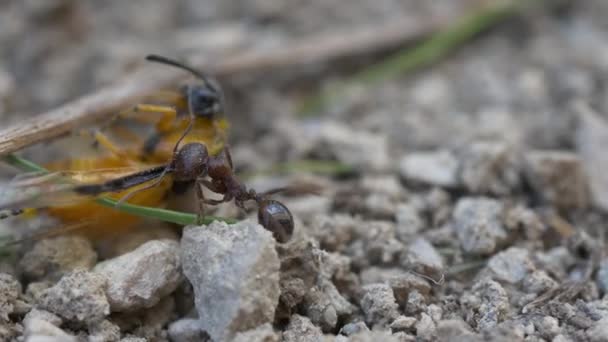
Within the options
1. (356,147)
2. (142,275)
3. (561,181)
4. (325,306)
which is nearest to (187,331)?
(142,275)

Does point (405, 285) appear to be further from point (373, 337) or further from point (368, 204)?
point (368, 204)

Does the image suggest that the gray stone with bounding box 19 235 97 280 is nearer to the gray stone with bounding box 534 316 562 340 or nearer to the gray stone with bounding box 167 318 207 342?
the gray stone with bounding box 167 318 207 342

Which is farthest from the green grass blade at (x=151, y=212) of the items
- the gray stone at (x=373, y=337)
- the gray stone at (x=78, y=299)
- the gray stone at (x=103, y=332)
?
the gray stone at (x=373, y=337)

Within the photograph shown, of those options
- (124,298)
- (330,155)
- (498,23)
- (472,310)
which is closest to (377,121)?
(330,155)

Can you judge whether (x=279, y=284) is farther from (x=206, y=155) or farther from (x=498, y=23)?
(x=498, y=23)

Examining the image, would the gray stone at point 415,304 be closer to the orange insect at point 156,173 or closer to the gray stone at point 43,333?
the orange insect at point 156,173
